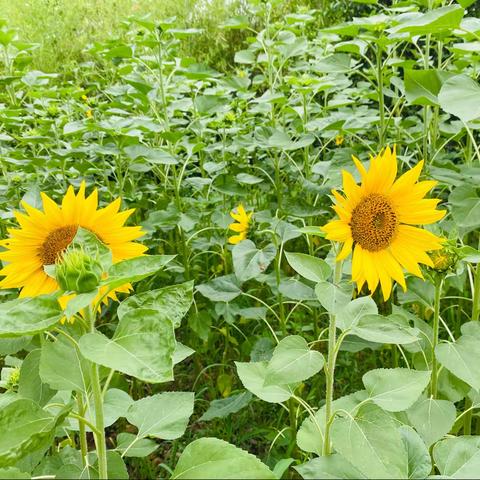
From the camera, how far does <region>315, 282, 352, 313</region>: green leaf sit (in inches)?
30.4

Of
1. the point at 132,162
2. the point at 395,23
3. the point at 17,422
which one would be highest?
the point at 395,23

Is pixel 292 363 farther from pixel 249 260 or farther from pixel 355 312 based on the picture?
pixel 249 260

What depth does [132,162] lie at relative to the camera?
1810 mm

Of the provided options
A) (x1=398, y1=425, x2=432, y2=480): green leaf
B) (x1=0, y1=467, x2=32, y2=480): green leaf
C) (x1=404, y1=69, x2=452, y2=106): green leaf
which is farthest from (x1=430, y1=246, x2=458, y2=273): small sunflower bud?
(x1=0, y1=467, x2=32, y2=480): green leaf

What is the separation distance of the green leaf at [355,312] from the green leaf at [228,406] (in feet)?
1.91

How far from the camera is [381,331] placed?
0.77 meters

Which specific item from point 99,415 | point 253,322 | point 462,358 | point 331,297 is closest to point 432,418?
point 462,358

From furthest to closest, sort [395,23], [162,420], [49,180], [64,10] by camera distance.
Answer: [64,10] < [49,180] < [395,23] < [162,420]

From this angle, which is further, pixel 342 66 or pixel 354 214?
pixel 342 66

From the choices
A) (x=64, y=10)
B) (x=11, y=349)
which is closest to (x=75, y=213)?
(x=11, y=349)

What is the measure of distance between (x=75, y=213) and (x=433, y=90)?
2.83 ft

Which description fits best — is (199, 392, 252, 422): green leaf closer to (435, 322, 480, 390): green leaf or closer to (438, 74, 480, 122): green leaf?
(435, 322, 480, 390): green leaf

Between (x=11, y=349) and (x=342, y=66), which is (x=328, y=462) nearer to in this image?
(x=11, y=349)

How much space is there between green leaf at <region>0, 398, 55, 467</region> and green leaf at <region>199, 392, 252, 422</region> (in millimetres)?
750
